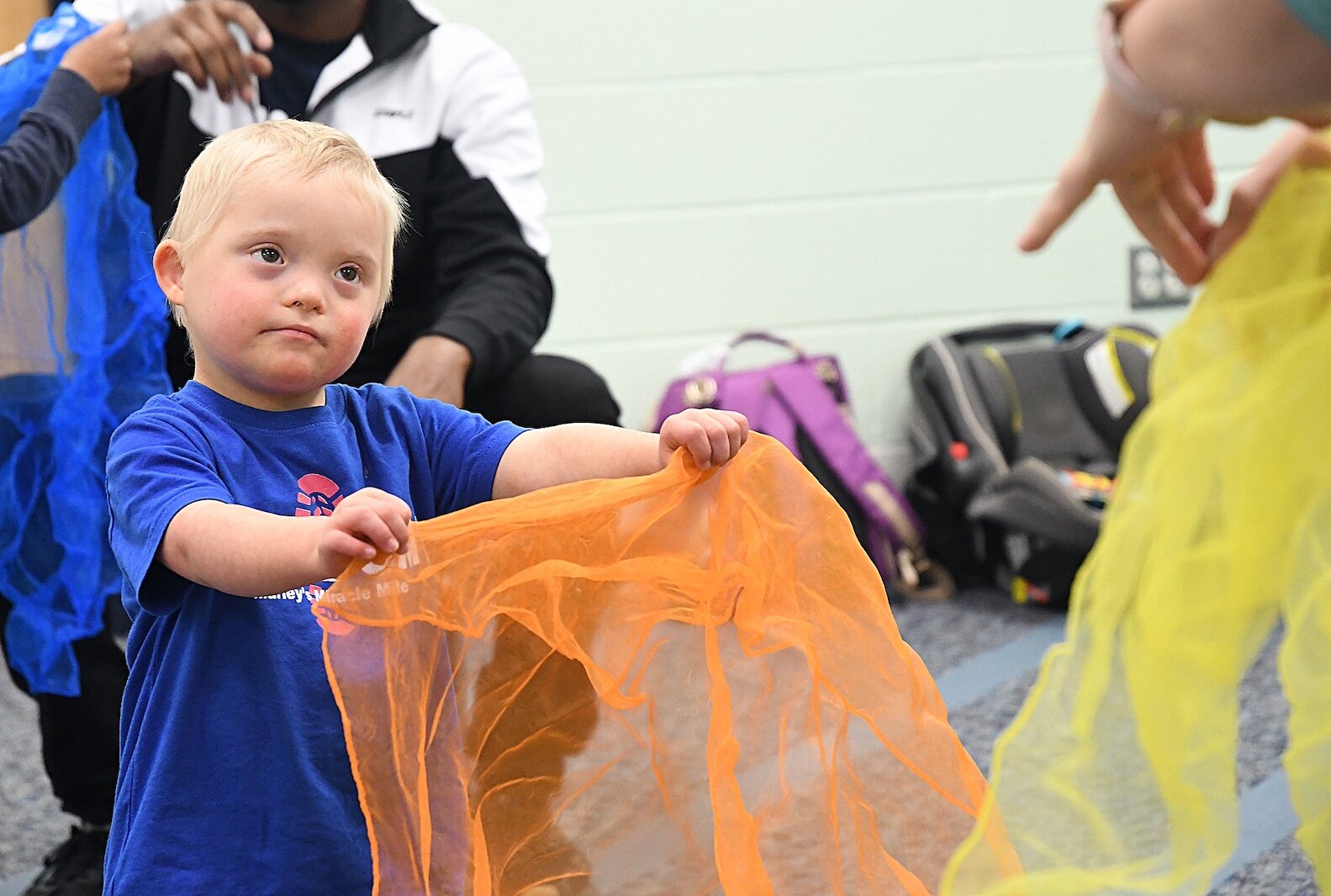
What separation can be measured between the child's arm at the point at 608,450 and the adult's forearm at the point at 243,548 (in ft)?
0.78

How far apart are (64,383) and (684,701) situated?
79 centimetres

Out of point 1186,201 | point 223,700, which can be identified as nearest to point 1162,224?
point 1186,201

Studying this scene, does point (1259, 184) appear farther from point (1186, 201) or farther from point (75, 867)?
point (75, 867)

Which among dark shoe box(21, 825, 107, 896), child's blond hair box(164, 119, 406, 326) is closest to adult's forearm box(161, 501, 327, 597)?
child's blond hair box(164, 119, 406, 326)

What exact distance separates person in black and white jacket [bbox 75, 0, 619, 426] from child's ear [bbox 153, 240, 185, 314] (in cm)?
49

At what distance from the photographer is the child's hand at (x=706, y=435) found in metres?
0.96

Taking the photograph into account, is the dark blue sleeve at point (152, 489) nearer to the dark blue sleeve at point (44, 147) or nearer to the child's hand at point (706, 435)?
the child's hand at point (706, 435)

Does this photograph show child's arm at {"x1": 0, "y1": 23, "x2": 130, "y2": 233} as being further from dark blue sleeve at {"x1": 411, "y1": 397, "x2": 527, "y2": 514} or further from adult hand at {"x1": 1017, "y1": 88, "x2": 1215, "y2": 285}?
adult hand at {"x1": 1017, "y1": 88, "x2": 1215, "y2": 285}

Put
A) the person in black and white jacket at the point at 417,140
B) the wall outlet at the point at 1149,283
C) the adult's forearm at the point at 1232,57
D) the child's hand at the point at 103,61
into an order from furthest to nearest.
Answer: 1. the wall outlet at the point at 1149,283
2. the person in black and white jacket at the point at 417,140
3. the child's hand at the point at 103,61
4. the adult's forearm at the point at 1232,57

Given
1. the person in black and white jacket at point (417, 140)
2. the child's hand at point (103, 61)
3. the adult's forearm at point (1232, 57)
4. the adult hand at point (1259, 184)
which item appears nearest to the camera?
the adult's forearm at point (1232, 57)

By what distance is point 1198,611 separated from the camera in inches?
27.5

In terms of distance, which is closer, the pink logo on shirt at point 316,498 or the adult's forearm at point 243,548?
the adult's forearm at point 243,548

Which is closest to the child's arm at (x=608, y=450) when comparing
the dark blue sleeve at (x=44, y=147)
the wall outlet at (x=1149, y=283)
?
the dark blue sleeve at (x=44, y=147)

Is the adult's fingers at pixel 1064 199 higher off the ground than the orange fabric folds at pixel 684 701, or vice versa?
the adult's fingers at pixel 1064 199
